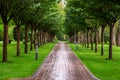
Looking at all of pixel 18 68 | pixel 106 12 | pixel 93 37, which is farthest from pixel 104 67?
pixel 93 37

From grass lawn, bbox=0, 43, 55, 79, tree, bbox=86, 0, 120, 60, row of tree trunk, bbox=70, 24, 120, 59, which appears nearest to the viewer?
grass lawn, bbox=0, 43, 55, 79

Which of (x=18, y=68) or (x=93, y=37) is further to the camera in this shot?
(x=93, y=37)

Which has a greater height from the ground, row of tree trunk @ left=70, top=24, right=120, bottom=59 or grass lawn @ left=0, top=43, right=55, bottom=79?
row of tree trunk @ left=70, top=24, right=120, bottom=59

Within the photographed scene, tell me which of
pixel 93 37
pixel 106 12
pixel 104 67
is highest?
pixel 106 12

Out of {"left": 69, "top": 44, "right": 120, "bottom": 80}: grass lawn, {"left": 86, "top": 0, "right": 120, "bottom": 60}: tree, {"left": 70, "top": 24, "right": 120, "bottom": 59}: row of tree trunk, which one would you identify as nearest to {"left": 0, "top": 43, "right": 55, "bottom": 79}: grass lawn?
{"left": 69, "top": 44, "right": 120, "bottom": 80}: grass lawn

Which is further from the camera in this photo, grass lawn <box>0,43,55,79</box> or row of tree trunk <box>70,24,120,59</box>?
row of tree trunk <box>70,24,120,59</box>

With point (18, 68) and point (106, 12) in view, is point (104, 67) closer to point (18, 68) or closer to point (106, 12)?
point (18, 68)

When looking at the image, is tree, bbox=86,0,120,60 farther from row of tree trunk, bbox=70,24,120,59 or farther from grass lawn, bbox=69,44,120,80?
grass lawn, bbox=69,44,120,80

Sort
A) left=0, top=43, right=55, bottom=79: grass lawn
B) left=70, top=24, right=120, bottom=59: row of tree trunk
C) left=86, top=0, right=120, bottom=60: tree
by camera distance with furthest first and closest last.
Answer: left=70, top=24, right=120, bottom=59: row of tree trunk, left=86, top=0, right=120, bottom=60: tree, left=0, top=43, right=55, bottom=79: grass lawn

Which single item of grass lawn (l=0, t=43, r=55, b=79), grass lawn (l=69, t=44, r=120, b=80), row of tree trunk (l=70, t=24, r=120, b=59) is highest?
Result: row of tree trunk (l=70, t=24, r=120, b=59)

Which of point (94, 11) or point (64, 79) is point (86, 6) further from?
point (64, 79)

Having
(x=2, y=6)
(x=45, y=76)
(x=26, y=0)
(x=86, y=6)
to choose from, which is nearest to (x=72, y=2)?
(x=86, y=6)

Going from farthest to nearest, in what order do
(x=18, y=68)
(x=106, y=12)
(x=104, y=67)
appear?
(x=106, y=12) < (x=104, y=67) < (x=18, y=68)

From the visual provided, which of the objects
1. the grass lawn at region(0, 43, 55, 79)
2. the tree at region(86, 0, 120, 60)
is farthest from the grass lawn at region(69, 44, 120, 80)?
the grass lawn at region(0, 43, 55, 79)
